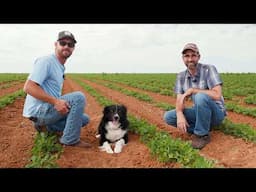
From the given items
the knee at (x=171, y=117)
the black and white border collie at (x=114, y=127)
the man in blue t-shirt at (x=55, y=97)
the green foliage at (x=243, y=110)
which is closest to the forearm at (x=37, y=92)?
the man in blue t-shirt at (x=55, y=97)

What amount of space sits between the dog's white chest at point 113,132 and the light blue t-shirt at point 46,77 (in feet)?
3.13

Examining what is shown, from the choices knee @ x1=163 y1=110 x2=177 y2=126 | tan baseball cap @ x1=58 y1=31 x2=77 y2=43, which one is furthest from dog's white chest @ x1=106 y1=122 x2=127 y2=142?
tan baseball cap @ x1=58 y1=31 x2=77 y2=43

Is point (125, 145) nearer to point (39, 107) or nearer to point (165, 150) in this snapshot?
point (165, 150)

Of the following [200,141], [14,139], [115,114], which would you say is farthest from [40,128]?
[200,141]

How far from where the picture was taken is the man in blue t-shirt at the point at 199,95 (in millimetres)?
6309

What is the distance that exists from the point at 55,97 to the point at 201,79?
93.4 inches

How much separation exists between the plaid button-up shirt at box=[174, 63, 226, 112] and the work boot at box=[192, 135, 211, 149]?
1.91ft

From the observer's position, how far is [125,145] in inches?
253

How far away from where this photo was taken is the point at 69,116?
237 inches

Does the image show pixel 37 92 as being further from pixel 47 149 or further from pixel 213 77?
pixel 213 77
